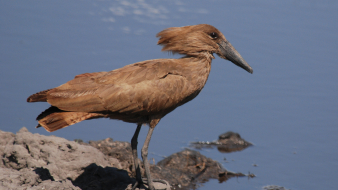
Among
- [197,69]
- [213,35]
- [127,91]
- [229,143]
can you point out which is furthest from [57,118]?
[229,143]

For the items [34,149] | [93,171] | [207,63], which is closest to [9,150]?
[34,149]

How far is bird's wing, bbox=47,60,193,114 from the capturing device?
6043 mm

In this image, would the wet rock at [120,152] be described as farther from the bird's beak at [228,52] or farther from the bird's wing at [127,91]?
the bird's beak at [228,52]

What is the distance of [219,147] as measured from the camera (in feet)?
33.0

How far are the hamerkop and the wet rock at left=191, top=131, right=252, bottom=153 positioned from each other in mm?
3521

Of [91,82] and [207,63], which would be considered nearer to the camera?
[91,82]

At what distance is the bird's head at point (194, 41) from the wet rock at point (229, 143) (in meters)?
3.41

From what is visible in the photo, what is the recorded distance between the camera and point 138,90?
20.5 feet

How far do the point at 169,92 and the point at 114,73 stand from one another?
774mm

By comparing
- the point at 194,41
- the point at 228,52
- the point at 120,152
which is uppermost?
the point at 194,41

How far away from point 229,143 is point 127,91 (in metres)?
4.47

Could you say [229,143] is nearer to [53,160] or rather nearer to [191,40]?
[191,40]

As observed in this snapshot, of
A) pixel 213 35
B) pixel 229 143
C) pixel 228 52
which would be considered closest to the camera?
pixel 213 35

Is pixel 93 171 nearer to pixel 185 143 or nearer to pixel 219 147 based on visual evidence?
pixel 185 143
